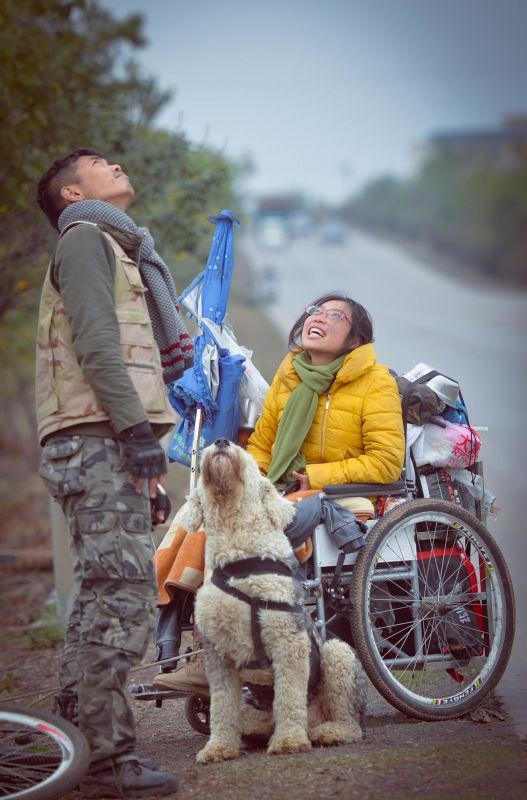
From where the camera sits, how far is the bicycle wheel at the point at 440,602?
550 centimetres

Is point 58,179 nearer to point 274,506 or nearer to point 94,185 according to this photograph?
point 94,185

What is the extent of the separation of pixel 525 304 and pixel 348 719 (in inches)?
1686

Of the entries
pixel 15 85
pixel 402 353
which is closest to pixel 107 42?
pixel 15 85

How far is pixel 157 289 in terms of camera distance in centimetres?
509

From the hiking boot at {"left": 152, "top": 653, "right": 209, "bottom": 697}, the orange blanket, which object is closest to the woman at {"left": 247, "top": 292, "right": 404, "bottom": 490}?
the orange blanket

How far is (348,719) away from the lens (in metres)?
5.17

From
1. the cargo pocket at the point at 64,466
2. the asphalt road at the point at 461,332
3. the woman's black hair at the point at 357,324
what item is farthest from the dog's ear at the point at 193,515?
the asphalt road at the point at 461,332

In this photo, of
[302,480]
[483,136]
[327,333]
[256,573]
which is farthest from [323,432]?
[483,136]

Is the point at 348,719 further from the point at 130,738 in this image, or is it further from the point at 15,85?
the point at 15,85

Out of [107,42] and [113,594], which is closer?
[113,594]

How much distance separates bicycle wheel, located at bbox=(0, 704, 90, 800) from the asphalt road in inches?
79.0

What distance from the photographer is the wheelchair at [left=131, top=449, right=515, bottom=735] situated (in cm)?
536

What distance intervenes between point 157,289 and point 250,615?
1405 mm

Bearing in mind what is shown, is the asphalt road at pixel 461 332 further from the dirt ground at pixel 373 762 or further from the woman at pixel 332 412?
the woman at pixel 332 412
